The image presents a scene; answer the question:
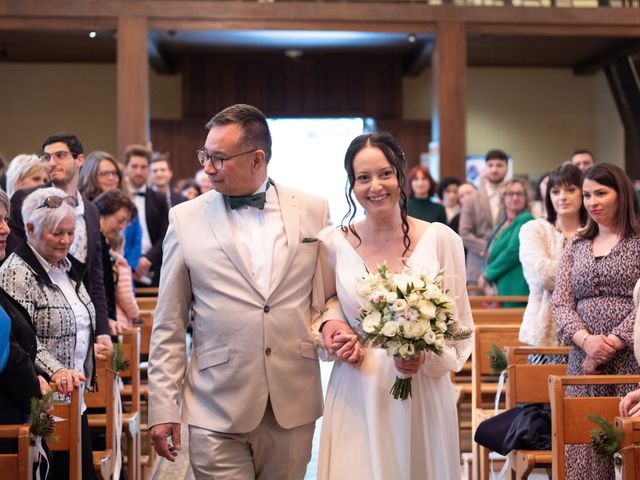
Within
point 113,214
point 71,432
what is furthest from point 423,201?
point 71,432

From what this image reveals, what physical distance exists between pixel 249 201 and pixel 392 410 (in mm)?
871

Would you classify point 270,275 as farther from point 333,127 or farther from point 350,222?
point 333,127

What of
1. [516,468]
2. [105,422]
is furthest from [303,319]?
[105,422]

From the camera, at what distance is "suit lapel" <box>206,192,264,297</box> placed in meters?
3.32

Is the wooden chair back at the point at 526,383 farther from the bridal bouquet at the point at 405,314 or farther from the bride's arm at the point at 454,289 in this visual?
the bridal bouquet at the point at 405,314

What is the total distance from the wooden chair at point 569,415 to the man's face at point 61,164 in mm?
3038

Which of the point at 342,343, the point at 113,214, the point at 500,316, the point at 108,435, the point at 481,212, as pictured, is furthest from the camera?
the point at 481,212

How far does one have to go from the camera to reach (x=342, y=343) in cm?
326

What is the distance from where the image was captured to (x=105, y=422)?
522cm

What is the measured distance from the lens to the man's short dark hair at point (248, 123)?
11.0 feet

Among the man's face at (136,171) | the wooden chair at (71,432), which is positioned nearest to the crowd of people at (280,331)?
the wooden chair at (71,432)

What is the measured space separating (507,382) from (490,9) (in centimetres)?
1017

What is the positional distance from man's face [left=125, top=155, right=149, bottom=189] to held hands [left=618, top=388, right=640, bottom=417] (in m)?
5.43

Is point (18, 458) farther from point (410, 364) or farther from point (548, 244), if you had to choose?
point (548, 244)
